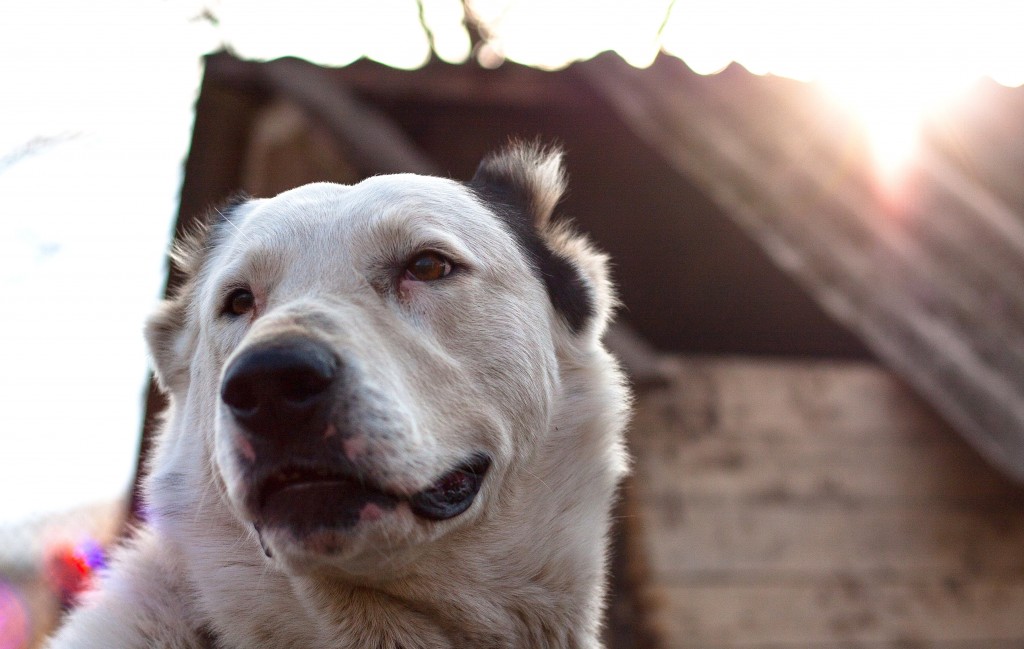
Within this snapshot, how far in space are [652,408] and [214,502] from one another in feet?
11.5

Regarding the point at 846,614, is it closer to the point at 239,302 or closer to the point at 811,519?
the point at 811,519

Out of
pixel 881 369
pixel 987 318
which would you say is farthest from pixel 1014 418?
pixel 881 369

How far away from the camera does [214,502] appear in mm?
2229

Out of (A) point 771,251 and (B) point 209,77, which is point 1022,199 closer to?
(A) point 771,251

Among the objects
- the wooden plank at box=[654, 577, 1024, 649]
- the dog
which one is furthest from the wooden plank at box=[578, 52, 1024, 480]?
the dog

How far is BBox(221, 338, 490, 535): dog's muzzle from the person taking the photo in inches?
67.4

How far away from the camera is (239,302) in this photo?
7.48 feet

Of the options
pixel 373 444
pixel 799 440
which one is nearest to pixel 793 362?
pixel 799 440

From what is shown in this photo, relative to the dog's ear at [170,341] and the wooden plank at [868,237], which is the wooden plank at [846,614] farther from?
the dog's ear at [170,341]

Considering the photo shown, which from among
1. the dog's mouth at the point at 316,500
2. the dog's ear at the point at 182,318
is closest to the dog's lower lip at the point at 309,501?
the dog's mouth at the point at 316,500

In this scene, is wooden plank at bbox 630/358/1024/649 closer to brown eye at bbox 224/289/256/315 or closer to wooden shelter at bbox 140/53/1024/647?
wooden shelter at bbox 140/53/1024/647

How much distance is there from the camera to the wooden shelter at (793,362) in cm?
455

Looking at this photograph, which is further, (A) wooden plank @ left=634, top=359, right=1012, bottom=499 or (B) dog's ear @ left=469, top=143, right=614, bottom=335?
(A) wooden plank @ left=634, top=359, right=1012, bottom=499

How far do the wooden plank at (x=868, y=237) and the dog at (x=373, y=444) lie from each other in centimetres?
248
